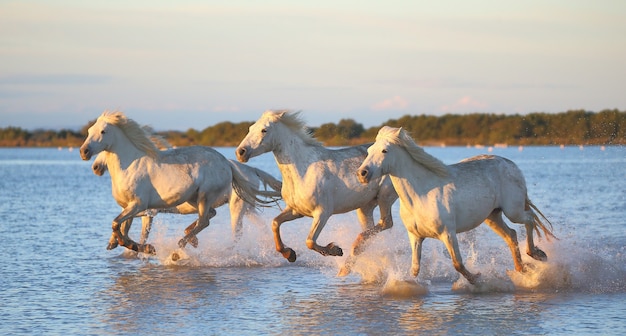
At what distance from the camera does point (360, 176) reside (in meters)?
10.3

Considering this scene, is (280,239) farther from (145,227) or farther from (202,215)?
(145,227)

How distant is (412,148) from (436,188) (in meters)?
0.53

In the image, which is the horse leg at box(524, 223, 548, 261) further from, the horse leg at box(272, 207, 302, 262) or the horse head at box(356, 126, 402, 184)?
the horse leg at box(272, 207, 302, 262)

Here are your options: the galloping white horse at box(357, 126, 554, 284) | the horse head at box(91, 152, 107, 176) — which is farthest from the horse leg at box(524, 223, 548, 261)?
the horse head at box(91, 152, 107, 176)

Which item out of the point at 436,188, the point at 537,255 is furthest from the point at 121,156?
the point at 537,255

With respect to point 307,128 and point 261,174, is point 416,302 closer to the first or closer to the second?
point 307,128

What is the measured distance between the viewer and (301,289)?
39.2 ft

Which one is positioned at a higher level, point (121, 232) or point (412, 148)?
point (412, 148)

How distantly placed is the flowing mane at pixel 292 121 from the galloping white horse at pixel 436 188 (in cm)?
158

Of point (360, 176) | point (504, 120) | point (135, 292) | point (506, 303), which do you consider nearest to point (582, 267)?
point (506, 303)

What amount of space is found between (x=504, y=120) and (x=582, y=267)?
111318 millimetres

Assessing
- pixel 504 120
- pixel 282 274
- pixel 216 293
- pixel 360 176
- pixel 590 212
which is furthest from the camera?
pixel 504 120

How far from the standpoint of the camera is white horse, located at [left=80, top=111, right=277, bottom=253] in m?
13.3

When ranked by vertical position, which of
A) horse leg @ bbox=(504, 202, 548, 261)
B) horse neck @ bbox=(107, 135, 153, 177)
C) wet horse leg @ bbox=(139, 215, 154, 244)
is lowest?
wet horse leg @ bbox=(139, 215, 154, 244)
